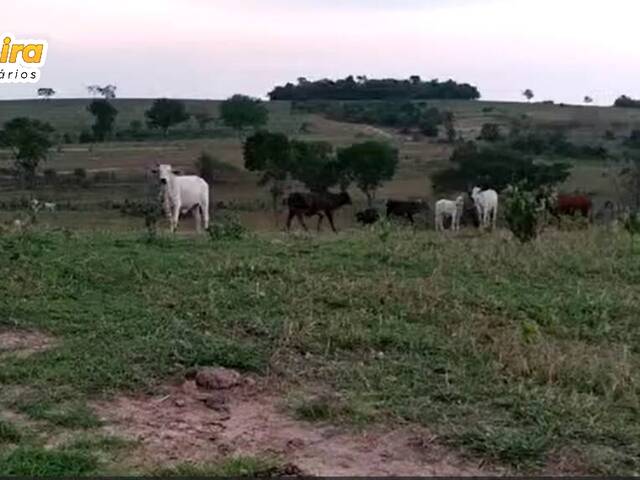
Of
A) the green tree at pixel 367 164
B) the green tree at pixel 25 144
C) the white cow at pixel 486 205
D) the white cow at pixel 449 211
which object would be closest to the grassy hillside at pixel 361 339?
the white cow at pixel 486 205

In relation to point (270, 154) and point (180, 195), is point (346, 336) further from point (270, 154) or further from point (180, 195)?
point (270, 154)

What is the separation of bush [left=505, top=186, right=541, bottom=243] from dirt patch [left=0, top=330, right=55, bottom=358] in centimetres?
685

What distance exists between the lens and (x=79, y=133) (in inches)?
2149

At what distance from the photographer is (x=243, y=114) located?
2074 inches

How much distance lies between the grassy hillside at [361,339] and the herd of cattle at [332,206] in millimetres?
4663

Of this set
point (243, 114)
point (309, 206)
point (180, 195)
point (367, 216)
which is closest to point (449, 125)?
point (243, 114)

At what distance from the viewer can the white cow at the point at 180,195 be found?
14734mm

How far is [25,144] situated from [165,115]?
19.8 metres

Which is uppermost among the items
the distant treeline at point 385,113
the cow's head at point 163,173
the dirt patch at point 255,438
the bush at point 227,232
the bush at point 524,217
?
the distant treeline at point 385,113

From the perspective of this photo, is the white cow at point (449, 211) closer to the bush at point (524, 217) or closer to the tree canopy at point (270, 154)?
the bush at point (524, 217)

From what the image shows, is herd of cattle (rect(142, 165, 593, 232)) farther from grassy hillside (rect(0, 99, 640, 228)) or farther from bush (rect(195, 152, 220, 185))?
bush (rect(195, 152, 220, 185))

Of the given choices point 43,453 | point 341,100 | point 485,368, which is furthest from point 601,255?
point 341,100

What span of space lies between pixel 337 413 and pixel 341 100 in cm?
6804

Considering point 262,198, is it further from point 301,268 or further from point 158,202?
point 301,268
